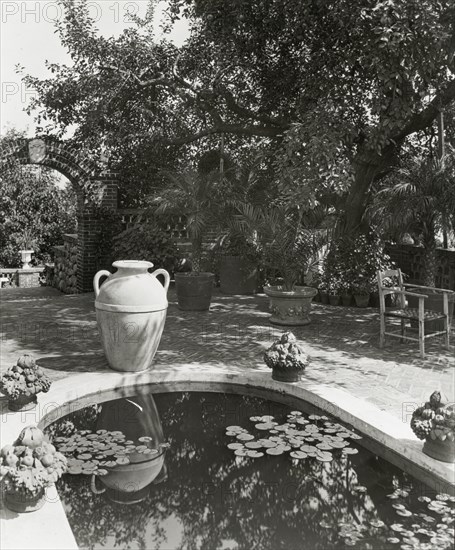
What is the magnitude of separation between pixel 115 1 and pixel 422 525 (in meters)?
11.5

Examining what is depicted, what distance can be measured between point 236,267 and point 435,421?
26.1ft

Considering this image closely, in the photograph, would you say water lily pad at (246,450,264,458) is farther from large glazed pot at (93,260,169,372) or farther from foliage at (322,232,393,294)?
foliage at (322,232,393,294)

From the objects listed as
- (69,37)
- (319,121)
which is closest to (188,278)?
(319,121)

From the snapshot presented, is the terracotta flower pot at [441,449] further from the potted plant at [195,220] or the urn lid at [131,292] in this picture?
the potted plant at [195,220]

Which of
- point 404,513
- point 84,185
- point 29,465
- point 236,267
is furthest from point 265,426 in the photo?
point 84,185

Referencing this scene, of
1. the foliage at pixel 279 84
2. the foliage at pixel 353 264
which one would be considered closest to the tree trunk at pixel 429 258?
the foliage at pixel 279 84

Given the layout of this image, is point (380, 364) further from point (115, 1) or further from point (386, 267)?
point (115, 1)

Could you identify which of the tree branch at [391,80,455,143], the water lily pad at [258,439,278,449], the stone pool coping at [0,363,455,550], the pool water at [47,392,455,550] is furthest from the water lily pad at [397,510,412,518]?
the tree branch at [391,80,455,143]

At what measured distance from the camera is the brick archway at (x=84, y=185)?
12352mm

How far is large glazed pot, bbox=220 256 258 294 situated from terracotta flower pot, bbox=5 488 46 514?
28.2 feet

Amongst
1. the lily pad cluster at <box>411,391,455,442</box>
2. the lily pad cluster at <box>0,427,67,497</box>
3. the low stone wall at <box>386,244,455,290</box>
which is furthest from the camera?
the low stone wall at <box>386,244,455,290</box>

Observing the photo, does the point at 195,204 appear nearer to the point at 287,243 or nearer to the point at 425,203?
the point at 287,243

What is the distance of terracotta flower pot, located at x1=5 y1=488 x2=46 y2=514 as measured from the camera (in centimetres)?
356

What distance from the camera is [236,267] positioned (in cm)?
1206
